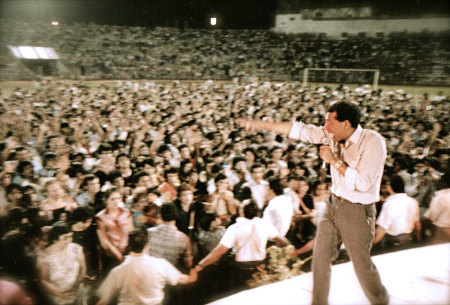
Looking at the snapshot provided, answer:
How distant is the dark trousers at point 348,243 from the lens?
210cm

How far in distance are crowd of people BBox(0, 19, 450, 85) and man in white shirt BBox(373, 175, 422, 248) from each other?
18422 mm

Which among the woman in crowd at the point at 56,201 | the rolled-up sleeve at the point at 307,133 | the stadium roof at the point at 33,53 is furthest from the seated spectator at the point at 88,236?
the stadium roof at the point at 33,53

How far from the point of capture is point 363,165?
6.74ft

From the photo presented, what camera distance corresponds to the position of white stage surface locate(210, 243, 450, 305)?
2.52m

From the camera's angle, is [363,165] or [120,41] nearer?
[363,165]

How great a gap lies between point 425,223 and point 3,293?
397cm

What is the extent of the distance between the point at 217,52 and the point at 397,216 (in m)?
23.9

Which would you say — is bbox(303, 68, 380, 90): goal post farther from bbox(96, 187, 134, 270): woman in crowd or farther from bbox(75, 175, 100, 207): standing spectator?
bbox(96, 187, 134, 270): woman in crowd

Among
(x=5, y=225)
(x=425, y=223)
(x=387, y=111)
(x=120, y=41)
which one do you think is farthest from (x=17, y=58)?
(x=425, y=223)

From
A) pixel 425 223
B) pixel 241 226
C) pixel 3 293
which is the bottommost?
pixel 425 223

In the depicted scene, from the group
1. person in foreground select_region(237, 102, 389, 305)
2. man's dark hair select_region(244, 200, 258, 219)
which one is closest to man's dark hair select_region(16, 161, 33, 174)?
man's dark hair select_region(244, 200, 258, 219)

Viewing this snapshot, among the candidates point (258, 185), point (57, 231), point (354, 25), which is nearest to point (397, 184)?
point (258, 185)

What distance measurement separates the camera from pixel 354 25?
26.1 metres

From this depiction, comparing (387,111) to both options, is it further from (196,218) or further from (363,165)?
(363,165)
